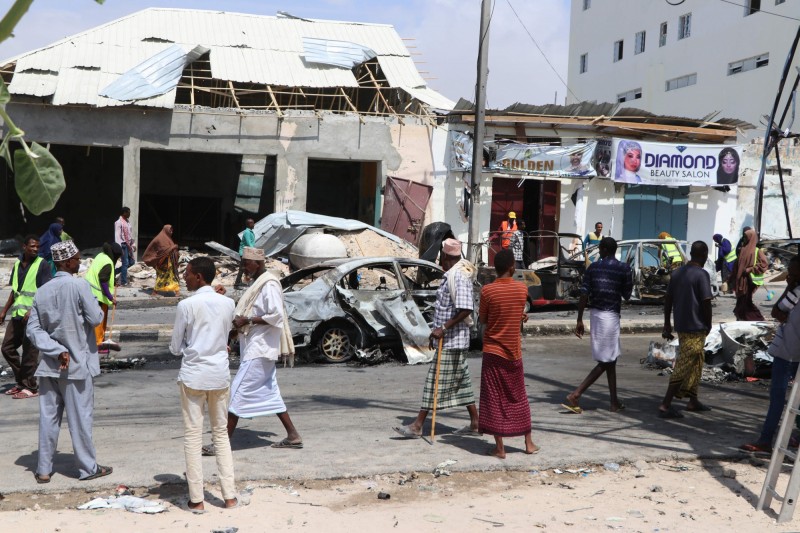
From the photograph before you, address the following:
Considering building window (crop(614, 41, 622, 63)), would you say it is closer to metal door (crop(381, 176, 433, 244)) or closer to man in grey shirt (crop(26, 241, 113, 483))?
metal door (crop(381, 176, 433, 244))

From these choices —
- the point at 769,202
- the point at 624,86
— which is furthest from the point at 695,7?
the point at 769,202

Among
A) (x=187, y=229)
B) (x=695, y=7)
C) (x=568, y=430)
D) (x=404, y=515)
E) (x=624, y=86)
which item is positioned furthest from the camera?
(x=624, y=86)

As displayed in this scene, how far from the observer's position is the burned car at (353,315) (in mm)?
10727

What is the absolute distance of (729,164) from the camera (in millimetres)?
23094

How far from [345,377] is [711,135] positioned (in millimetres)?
16863

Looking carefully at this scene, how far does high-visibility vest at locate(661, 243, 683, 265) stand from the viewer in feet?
56.2

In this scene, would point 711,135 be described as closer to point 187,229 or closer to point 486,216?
point 486,216

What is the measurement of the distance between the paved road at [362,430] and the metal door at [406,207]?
11.7m

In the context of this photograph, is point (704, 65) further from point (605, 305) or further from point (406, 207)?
point (605, 305)

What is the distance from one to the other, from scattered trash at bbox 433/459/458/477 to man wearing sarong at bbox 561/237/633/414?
210 centimetres

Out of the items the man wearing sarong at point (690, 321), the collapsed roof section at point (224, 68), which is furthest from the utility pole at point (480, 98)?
the man wearing sarong at point (690, 321)

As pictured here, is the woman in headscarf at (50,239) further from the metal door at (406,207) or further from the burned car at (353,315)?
the metal door at (406,207)

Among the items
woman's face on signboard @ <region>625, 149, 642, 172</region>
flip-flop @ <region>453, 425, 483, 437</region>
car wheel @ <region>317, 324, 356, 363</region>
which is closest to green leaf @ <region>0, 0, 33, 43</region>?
flip-flop @ <region>453, 425, 483, 437</region>

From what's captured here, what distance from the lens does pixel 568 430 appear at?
7340 mm
